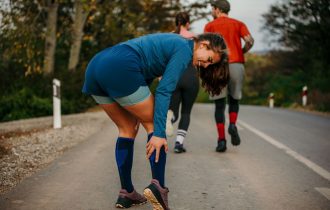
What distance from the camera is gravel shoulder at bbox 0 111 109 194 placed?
498 cm

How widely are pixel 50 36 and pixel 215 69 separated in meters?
14.3

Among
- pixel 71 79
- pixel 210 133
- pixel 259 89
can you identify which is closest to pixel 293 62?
pixel 259 89

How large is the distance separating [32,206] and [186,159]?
2551 millimetres

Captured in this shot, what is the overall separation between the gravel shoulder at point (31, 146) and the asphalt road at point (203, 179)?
0.54 ft

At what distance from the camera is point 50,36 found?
55.7 ft

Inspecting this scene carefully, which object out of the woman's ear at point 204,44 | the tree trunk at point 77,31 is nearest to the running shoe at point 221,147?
the woman's ear at point 204,44

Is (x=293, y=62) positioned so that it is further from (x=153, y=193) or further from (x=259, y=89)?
(x=153, y=193)

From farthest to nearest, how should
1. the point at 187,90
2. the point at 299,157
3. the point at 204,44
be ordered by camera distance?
the point at 187,90 < the point at 299,157 < the point at 204,44

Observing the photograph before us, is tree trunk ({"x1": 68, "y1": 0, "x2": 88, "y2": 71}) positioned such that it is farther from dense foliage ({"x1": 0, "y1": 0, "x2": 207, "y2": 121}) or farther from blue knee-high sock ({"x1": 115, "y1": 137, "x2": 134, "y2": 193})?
blue knee-high sock ({"x1": 115, "y1": 137, "x2": 134, "y2": 193})

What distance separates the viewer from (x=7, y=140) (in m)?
7.64

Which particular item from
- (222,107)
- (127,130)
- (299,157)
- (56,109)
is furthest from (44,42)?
(127,130)

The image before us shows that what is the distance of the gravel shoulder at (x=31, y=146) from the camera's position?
4.98 metres

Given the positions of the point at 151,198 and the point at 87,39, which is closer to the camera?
the point at 151,198

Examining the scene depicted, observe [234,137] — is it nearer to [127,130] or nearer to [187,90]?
[187,90]
